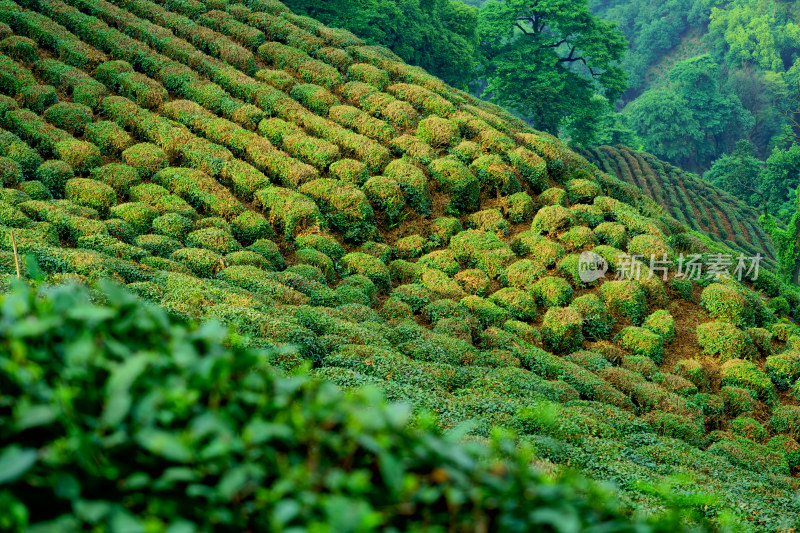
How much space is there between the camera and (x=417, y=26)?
27406 mm

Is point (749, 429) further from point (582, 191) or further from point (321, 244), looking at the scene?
point (321, 244)

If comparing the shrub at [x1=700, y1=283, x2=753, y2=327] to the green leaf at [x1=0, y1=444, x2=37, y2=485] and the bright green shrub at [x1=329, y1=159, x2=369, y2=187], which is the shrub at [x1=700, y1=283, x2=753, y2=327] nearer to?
the bright green shrub at [x1=329, y1=159, x2=369, y2=187]

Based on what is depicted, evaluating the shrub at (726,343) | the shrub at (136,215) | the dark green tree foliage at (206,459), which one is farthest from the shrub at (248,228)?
the dark green tree foliage at (206,459)

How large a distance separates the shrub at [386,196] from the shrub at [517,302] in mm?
2871

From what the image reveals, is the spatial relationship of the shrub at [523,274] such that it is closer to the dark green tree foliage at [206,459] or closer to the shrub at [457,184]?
the shrub at [457,184]

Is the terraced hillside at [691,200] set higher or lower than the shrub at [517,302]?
higher

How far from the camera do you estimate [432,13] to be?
2912 cm

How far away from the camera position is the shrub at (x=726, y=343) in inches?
409

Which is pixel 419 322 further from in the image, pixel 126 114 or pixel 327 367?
pixel 126 114

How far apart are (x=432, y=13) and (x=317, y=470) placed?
30229 millimetres

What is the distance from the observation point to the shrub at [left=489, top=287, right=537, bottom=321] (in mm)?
10461

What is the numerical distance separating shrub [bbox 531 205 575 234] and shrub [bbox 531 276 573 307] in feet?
5.75

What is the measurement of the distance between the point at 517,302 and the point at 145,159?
7108mm

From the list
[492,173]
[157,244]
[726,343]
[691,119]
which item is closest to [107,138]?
[157,244]
